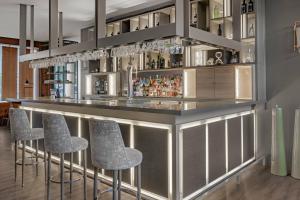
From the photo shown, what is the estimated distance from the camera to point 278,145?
163 inches

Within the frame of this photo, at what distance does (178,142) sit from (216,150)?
2.88 feet

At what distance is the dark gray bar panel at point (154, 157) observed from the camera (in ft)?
9.12

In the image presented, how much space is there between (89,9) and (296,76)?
4537 millimetres

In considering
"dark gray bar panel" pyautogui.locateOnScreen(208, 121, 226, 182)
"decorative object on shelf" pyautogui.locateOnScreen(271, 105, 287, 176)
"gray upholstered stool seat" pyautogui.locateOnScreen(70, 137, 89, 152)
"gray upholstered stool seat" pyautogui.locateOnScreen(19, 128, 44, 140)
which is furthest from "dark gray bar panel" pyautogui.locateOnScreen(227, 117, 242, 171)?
"gray upholstered stool seat" pyautogui.locateOnScreen(19, 128, 44, 140)

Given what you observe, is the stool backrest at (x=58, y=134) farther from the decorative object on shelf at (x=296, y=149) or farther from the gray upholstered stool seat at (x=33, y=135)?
the decorative object on shelf at (x=296, y=149)

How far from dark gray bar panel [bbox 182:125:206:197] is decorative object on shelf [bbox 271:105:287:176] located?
1728 millimetres

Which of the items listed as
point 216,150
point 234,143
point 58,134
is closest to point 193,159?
point 216,150

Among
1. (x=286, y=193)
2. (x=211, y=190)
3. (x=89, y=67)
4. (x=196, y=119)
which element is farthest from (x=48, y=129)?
(x=89, y=67)

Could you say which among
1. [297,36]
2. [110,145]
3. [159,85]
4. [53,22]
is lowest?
[110,145]

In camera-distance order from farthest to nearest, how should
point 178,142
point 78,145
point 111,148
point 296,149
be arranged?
1. point 296,149
2. point 78,145
3. point 178,142
4. point 111,148

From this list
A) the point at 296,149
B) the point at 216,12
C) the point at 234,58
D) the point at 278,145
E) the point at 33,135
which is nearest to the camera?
the point at 33,135

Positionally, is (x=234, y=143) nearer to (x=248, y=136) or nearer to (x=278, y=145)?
(x=248, y=136)

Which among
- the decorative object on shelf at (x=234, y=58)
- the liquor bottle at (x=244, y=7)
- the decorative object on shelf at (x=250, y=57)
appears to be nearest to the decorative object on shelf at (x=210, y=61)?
the decorative object on shelf at (x=234, y=58)

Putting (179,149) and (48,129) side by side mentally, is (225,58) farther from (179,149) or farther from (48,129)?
(48,129)
